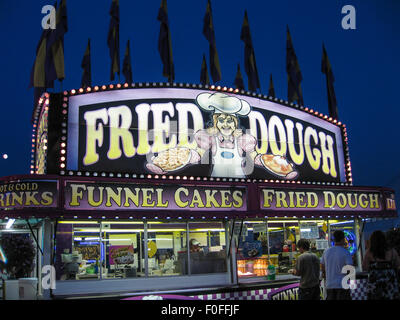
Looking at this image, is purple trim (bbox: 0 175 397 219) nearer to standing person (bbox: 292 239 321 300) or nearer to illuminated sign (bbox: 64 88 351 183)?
illuminated sign (bbox: 64 88 351 183)

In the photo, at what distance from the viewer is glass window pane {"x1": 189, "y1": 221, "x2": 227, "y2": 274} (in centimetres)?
1245

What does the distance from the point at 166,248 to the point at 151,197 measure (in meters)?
1.74

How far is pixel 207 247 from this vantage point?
498 inches

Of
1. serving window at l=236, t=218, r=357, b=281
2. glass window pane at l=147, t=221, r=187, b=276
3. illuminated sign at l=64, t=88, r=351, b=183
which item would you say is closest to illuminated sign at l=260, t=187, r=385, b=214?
serving window at l=236, t=218, r=357, b=281

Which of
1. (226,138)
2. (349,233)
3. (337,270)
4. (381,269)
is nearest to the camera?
(381,269)

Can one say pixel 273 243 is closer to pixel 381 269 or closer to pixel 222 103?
pixel 222 103

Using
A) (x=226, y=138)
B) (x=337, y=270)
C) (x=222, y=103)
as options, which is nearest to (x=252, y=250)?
(x=226, y=138)

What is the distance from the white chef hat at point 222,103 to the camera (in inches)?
564

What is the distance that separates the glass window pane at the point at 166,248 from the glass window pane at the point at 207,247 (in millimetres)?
275

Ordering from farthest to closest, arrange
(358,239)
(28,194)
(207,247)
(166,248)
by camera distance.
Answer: (358,239) → (207,247) → (166,248) → (28,194)

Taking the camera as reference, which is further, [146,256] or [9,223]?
[9,223]

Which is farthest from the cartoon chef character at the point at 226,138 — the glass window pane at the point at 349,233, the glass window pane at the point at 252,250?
the glass window pane at the point at 349,233

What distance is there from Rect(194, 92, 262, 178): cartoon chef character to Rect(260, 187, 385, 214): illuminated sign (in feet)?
5.44

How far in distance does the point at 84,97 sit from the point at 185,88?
11.0 feet
